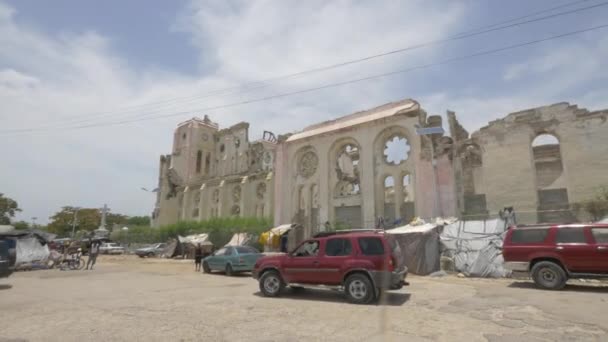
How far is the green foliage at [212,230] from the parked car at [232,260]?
942 centimetres

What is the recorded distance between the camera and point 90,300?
8.78 metres

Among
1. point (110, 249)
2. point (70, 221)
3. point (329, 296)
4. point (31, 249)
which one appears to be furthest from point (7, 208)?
point (329, 296)

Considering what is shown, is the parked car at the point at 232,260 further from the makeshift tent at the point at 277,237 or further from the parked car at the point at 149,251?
the parked car at the point at 149,251

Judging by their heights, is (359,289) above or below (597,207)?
below

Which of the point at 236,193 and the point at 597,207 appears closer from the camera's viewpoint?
the point at 597,207

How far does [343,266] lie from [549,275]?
21.7ft

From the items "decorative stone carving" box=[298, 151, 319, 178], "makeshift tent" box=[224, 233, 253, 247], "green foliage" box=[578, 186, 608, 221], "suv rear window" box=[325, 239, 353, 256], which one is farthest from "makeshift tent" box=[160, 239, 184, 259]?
"green foliage" box=[578, 186, 608, 221]

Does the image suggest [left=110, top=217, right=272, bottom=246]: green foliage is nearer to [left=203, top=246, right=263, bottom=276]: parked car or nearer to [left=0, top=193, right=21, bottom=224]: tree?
[left=203, top=246, right=263, bottom=276]: parked car

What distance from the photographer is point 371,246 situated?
844cm

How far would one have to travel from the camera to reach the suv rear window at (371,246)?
8.30 m

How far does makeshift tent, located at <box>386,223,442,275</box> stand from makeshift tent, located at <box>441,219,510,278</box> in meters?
0.42

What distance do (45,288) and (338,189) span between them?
59.2ft

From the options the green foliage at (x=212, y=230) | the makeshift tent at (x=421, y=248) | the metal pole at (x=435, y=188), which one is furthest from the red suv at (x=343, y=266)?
the green foliage at (x=212, y=230)

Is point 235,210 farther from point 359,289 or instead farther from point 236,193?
point 359,289
